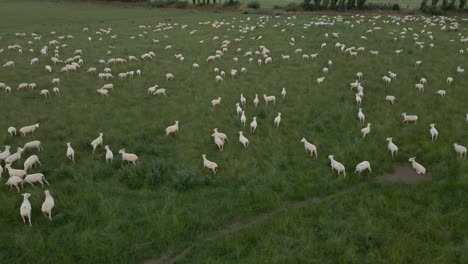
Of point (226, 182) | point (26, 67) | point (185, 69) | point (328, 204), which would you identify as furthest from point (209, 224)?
point (26, 67)

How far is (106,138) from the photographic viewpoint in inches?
611

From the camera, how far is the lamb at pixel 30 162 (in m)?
12.8

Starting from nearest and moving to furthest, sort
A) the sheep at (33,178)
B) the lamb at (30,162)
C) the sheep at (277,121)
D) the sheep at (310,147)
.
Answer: the sheep at (33,178)
the lamb at (30,162)
the sheep at (310,147)
the sheep at (277,121)

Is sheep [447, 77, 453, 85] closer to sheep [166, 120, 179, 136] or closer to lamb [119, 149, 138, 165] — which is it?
sheep [166, 120, 179, 136]

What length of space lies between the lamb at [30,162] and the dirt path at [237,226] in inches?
243

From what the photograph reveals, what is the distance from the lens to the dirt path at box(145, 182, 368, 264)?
9289 mm

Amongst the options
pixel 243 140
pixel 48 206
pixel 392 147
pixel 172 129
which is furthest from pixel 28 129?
pixel 392 147

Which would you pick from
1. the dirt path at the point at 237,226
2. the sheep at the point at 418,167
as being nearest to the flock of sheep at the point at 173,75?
the sheep at the point at 418,167

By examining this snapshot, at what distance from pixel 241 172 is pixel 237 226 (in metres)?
2.71

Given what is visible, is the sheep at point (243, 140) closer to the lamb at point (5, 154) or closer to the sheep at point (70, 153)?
the sheep at point (70, 153)

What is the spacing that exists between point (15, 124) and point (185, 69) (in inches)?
456

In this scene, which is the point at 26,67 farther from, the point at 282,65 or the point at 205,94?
the point at 282,65

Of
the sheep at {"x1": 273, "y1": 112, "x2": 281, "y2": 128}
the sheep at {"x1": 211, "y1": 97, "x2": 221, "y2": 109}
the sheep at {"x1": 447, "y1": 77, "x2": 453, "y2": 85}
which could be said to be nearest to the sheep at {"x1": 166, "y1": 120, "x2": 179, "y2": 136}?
the sheep at {"x1": 211, "y1": 97, "x2": 221, "y2": 109}

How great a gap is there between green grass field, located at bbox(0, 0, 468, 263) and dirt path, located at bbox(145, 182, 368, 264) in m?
0.05
